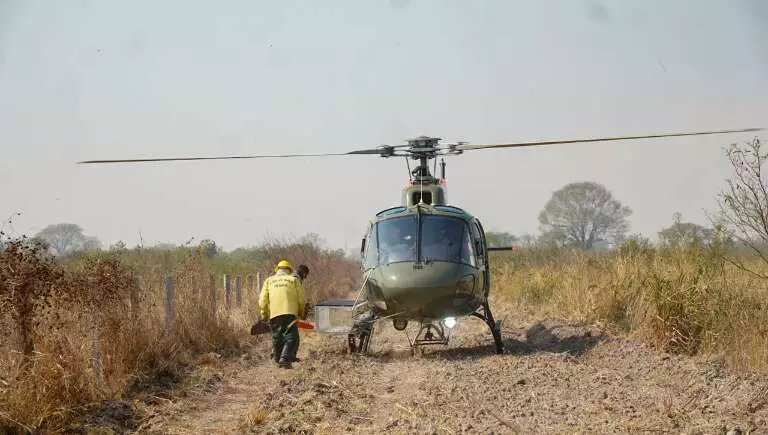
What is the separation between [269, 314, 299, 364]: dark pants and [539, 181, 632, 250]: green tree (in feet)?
163

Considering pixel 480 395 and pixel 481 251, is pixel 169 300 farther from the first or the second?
pixel 480 395

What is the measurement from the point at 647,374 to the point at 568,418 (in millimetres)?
3077

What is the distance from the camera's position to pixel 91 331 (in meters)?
9.82

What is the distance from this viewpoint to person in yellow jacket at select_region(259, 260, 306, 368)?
42.4 ft

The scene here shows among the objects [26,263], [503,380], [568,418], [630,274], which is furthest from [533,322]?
[26,263]

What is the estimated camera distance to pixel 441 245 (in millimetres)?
13125

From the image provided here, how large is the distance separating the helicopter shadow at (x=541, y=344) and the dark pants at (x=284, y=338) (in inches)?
88.8

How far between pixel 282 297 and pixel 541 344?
Answer: 492cm

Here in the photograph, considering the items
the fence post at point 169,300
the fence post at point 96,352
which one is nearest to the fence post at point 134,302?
the fence post at point 96,352

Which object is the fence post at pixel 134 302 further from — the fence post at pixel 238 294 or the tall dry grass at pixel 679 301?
the fence post at pixel 238 294

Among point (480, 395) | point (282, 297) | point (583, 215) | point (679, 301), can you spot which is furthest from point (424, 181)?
point (583, 215)

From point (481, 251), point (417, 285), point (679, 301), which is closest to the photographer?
point (679, 301)

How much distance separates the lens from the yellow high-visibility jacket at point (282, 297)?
13.0 m

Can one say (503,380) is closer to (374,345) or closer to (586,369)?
(586,369)
